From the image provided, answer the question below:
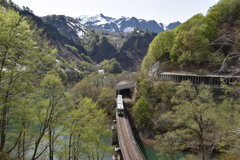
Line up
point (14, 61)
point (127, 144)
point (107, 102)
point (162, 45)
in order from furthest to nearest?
point (162, 45) < point (107, 102) < point (127, 144) < point (14, 61)

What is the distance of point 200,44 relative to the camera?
117 feet

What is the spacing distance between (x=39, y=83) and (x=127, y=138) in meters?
19.0

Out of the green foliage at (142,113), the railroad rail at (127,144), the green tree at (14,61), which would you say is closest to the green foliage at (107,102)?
the green foliage at (142,113)

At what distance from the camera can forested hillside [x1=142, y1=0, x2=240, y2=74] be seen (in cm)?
3541

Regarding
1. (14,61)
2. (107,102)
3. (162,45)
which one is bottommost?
(107,102)

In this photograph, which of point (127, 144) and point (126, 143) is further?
point (126, 143)

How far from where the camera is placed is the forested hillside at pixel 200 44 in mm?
35406

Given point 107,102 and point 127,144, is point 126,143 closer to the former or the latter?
point 127,144

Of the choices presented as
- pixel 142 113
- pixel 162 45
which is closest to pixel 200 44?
pixel 162 45

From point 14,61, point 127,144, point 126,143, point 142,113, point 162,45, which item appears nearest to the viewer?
point 14,61

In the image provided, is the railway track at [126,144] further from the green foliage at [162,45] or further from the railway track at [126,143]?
the green foliage at [162,45]

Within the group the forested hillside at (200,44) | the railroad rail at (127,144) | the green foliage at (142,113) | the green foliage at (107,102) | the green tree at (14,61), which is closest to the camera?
the green tree at (14,61)

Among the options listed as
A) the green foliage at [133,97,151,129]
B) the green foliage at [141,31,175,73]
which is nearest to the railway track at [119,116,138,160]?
the green foliage at [133,97,151,129]

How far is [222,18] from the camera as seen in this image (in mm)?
46344
